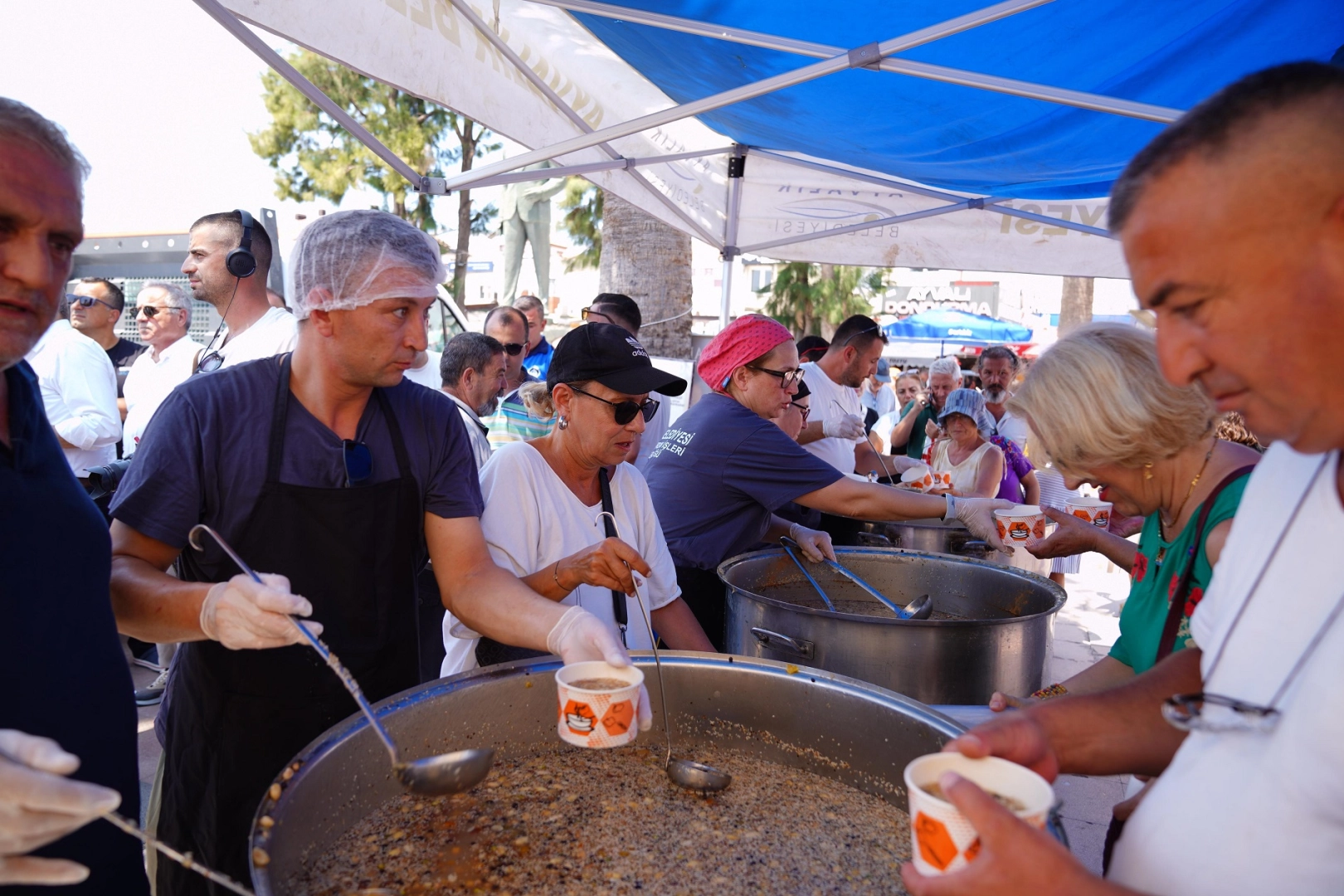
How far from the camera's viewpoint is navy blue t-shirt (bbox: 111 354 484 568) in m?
1.73

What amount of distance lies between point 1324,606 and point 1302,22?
3.40 m

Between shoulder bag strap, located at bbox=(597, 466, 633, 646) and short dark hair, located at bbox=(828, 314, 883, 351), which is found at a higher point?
short dark hair, located at bbox=(828, 314, 883, 351)

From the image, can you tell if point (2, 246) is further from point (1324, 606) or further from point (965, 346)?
point (965, 346)

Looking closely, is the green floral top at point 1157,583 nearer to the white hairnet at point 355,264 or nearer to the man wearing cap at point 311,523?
the man wearing cap at point 311,523

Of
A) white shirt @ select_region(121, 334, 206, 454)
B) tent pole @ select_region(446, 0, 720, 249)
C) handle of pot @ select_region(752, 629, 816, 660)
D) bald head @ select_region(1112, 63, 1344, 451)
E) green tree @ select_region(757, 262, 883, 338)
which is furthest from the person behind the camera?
green tree @ select_region(757, 262, 883, 338)

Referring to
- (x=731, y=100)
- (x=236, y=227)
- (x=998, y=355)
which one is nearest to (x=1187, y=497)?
(x=731, y=100)

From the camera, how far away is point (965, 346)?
2105 cm

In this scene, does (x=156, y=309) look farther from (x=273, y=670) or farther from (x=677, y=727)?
(x=677, y=727)

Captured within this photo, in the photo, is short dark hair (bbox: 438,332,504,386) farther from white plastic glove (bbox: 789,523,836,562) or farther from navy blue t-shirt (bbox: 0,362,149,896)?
navy blue t-shirt (bbox: 0,362,149,896)

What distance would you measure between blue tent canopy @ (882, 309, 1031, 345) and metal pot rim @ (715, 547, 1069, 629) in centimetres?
1636

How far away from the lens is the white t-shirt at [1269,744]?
854 mm

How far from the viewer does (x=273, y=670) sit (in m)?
1.83

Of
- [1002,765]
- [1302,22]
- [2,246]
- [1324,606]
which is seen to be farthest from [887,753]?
[1302,22]

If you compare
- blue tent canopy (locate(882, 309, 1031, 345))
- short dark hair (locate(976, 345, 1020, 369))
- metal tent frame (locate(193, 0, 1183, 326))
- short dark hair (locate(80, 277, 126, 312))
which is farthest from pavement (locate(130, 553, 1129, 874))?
blue tent canopy (locate(882, 309, 1031, 345))
